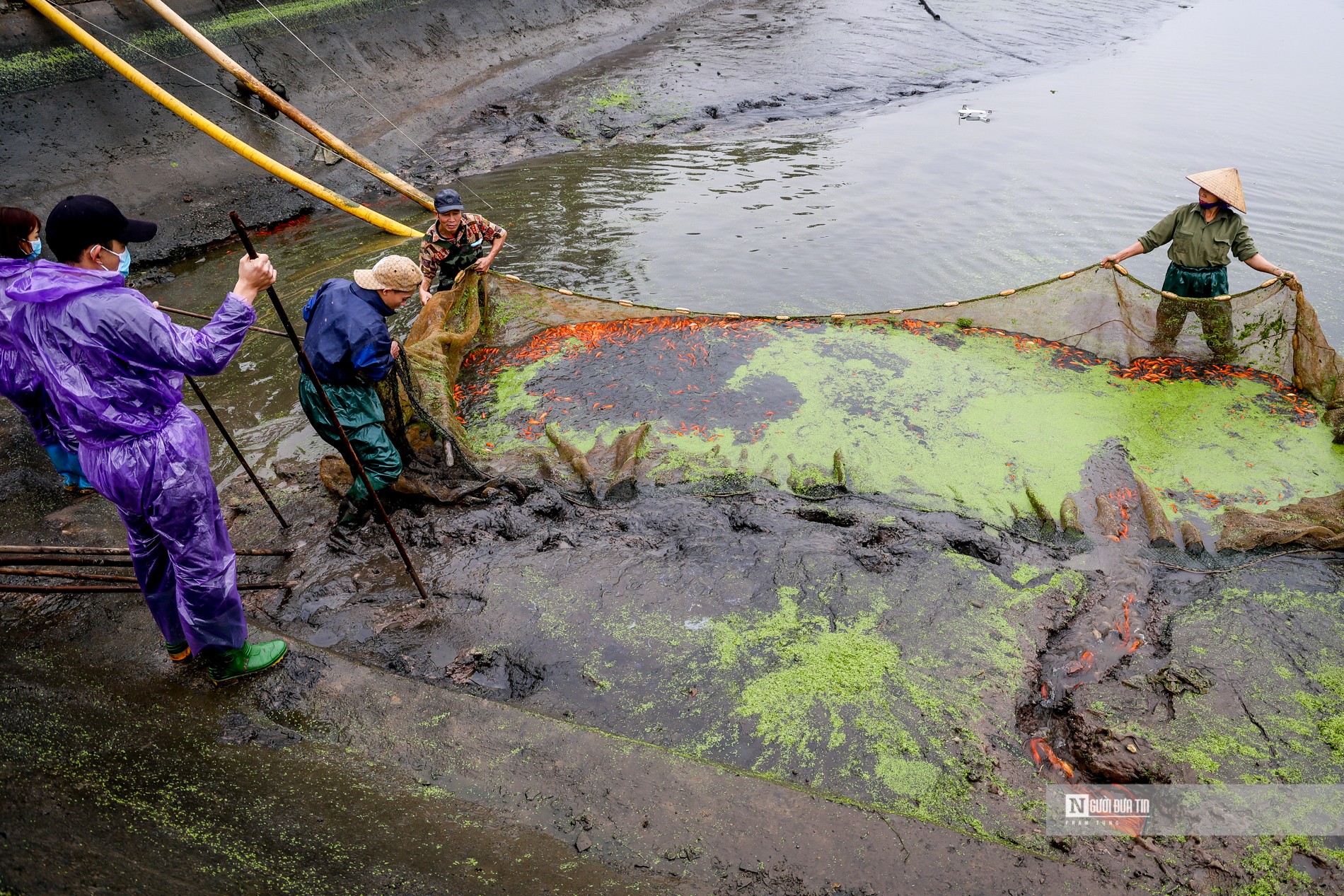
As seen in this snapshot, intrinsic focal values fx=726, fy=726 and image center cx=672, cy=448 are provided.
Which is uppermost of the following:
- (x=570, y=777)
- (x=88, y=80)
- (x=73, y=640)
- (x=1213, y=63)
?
(x=88, y=80)

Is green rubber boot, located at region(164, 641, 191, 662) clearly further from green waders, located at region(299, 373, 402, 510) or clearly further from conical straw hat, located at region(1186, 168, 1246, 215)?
conical straw hat, located at region(1186, 168, 1246, 215)

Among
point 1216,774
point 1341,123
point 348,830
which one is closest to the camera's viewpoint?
point 348,830

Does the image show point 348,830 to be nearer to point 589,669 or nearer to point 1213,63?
point 589,669

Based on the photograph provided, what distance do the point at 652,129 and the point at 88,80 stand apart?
7.95 m

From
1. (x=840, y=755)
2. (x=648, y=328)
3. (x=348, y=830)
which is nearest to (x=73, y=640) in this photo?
(x=348, y=830)

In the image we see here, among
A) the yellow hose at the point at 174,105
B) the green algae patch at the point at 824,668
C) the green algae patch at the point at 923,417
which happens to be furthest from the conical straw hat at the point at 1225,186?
the yellow hose at the point at 174,105

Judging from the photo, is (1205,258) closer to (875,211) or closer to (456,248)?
(875,211)

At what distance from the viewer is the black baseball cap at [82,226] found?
2400 millimetres

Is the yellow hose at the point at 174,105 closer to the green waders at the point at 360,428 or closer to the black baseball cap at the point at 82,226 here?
the green waders at the point at 360,428

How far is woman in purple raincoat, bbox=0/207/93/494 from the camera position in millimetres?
2926

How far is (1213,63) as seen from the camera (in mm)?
16812

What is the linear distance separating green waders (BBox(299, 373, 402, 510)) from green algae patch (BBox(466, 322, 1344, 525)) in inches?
42.9

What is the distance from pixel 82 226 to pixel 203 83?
975cm

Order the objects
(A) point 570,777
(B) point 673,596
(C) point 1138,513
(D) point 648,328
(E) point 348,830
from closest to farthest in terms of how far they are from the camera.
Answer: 1. (E) point 348,830
2. (A) point 570,777
3. (B) point 673,596
4. (C) point 1138,513
5. (D) point 648,328
